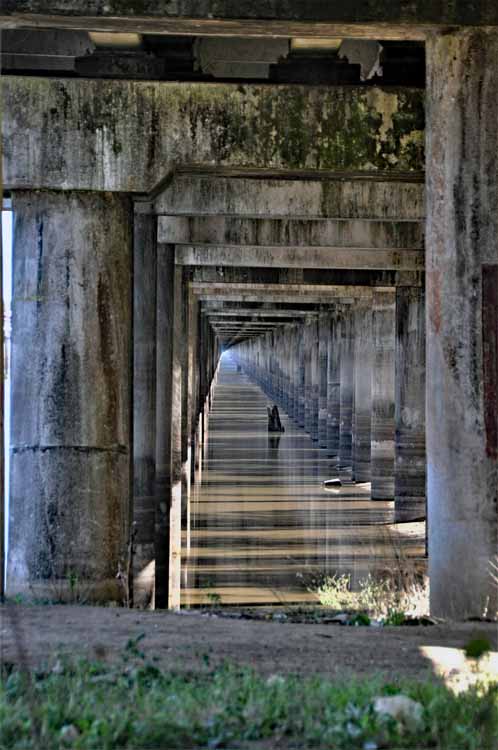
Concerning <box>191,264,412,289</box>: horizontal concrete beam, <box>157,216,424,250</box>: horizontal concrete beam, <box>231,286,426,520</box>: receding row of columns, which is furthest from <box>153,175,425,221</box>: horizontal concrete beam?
<box>231,286,426,520</box>: receding row of columns

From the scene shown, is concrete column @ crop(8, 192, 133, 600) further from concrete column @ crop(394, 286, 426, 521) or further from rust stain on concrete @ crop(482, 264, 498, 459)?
concrete column @ crop(394, 286, 426, 521)

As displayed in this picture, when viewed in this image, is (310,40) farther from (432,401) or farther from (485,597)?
(485,597)

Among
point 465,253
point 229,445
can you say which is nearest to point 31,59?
point 465,253

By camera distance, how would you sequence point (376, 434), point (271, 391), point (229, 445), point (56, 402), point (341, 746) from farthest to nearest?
point (271, 391), point (229, 445), point (376, 434), point (56, 402), point (341, 746)

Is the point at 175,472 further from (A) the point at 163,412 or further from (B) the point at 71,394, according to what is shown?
(B) the point at 71,394

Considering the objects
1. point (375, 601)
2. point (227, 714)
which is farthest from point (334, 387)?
point (227, 714)

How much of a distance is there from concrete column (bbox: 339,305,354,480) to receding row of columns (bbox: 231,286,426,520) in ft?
0.10

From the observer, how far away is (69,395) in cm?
1008

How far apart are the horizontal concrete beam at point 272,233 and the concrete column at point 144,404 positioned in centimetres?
273

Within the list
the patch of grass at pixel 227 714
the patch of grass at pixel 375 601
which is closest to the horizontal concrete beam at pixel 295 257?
the patch of grass at pixel 375 601

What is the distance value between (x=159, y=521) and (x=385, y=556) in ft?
15.0

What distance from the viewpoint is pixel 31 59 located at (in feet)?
34.8

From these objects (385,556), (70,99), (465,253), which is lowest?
(385,556)

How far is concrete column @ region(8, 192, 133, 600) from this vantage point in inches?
391
